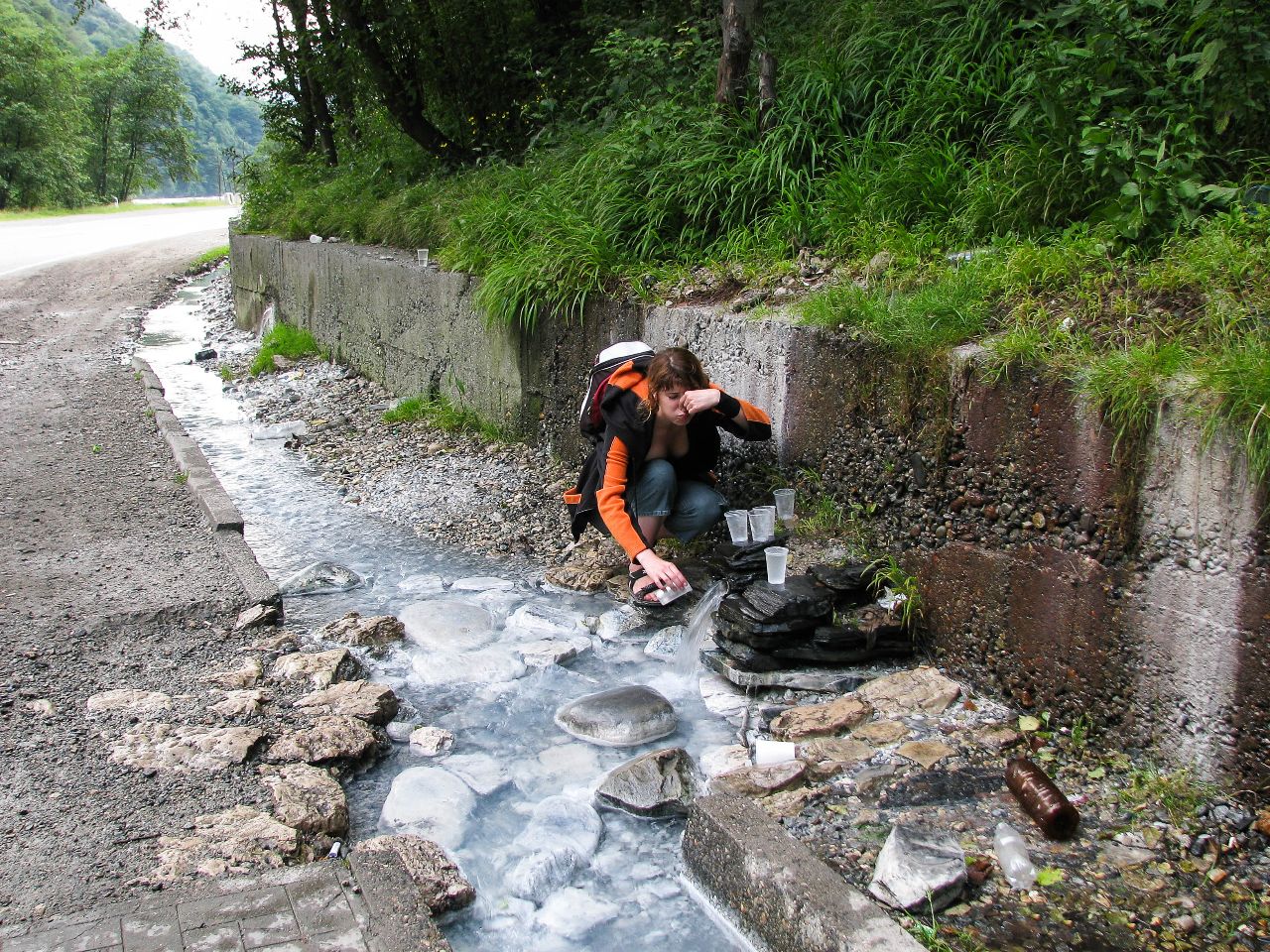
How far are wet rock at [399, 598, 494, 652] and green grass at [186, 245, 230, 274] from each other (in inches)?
620

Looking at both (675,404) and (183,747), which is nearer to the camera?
(183,747)

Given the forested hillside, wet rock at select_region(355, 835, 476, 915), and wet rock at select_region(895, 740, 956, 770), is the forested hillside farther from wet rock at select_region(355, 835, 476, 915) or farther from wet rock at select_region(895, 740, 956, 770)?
wet rock at select_region(355, 835, 476, 915)

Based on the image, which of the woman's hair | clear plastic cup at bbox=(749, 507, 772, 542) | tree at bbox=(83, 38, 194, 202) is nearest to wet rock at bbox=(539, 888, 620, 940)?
clear plastic cup at bbox=(749, 507, 772, 542)

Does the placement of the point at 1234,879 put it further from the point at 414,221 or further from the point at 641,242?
the point at 414,221

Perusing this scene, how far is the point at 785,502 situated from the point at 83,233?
23103 millimetres

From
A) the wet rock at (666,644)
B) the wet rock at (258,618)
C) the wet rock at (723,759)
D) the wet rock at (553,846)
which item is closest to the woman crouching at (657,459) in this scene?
the wet rock at (666,644)

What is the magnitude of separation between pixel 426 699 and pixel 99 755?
1107 mm

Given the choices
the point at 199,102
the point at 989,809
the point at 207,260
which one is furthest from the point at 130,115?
the point at 199,102

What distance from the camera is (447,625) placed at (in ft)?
14.3

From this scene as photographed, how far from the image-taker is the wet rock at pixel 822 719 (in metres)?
3.27

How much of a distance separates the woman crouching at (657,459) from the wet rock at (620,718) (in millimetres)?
524

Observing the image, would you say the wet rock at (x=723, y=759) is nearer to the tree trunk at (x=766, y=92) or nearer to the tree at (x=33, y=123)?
the tree trunk at (x=766, y=92)

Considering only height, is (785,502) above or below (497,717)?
above

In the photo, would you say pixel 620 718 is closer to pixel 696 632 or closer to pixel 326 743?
pixel 696 632
